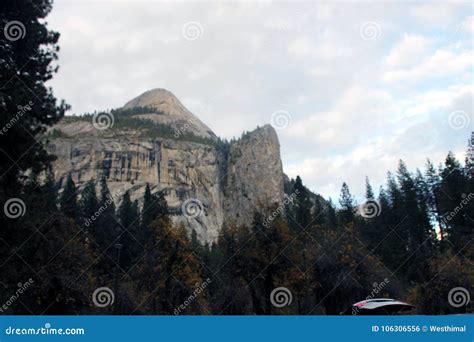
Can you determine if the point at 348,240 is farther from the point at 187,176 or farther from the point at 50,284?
the point at 187,176

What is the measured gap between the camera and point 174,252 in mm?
32625

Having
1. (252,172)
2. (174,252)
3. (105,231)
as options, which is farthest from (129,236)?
(252,172)

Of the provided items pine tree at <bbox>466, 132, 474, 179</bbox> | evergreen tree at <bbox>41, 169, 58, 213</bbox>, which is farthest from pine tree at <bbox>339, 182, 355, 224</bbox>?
evergreen tree at <bbox>41, 169, 58, 213</bbox>

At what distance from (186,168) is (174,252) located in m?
101

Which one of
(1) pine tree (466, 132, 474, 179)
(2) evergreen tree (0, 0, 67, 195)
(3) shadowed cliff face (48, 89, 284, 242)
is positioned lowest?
(2) evergreen tree (0, 0, 67, 195)

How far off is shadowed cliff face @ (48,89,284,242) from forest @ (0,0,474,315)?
5914 cm

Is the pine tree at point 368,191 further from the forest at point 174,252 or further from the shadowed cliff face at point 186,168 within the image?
the shadowed cliff face at point 186,168

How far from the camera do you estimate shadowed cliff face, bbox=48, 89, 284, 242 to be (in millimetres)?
121125

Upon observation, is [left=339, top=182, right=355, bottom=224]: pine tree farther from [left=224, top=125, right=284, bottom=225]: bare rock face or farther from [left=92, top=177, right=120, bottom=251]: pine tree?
[left=224, top=125, right=284, bottom=225]: bare rock face

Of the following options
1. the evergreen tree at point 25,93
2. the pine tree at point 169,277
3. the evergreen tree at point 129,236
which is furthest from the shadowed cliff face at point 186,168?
the evergreen tree at point 25,93

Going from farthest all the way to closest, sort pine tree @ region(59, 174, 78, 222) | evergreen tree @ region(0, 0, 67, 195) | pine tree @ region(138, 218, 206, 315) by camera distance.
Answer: pine tree @ region(59, 174, 78, 222), pine tree @ region(138, 218, 206, 315), evergreen tree @ region(0, 0, 67, 195)

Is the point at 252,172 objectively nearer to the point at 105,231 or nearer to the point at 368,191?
the point at 368,191

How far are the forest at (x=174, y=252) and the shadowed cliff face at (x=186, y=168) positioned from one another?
5914 centimetres
